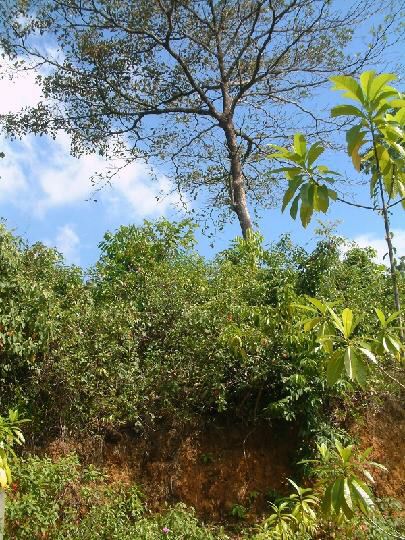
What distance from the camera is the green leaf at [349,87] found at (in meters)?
2.64

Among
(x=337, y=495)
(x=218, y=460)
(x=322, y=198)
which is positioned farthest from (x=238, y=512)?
(x=322, y=198)

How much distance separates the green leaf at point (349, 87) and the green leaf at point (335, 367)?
3.39ft

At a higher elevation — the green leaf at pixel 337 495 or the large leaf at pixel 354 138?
the large leaf at pixel 354 138

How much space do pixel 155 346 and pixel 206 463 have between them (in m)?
1.35

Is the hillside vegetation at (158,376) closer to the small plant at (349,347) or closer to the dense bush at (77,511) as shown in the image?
the dense bush at (77,511)

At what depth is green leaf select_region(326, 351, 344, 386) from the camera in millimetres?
2715

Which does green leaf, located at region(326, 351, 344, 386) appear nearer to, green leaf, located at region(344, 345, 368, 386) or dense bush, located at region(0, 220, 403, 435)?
green leaf, located at region(344, 345, 368, 386)

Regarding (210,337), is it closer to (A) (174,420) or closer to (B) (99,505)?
(A) (174,420)

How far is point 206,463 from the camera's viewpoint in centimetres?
704

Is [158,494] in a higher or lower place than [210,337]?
lower

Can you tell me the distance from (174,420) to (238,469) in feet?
2.78

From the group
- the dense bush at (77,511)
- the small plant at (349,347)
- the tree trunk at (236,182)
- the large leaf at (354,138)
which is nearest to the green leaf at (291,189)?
the large leaf at (354,138)

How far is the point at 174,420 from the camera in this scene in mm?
7059

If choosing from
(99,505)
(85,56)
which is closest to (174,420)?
(99,505)
